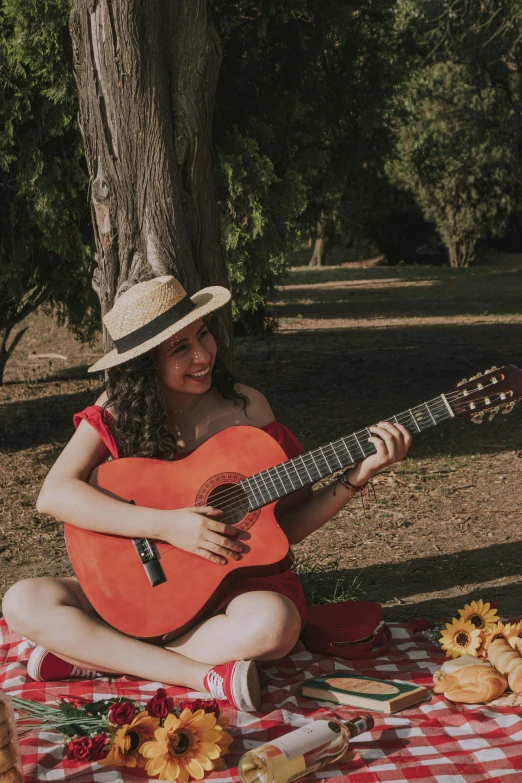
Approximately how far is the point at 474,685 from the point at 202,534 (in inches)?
41.5

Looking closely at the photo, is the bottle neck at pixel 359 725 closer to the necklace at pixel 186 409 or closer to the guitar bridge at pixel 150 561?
the guitar bridge at pixel 150 561

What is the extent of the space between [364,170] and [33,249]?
3033 mm

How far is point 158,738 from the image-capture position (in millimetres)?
2662

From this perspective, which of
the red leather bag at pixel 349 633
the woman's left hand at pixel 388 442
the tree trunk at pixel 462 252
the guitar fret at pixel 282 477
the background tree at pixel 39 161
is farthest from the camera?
the tree trunk at pixel 462 252

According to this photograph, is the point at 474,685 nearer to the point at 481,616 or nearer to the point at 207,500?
the point at 481,616

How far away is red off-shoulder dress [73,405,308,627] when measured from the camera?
3299 mm

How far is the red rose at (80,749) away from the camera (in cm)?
272

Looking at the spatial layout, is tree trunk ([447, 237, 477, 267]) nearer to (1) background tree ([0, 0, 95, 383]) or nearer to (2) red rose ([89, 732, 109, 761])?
(1) background tree ([0, 0, 95, 383])

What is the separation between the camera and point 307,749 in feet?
8.55

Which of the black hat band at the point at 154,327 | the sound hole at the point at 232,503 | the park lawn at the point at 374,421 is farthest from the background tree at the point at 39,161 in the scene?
the sound hole at the point at 232,503

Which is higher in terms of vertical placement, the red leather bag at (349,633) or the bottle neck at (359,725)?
the bottle neck at (359,725)

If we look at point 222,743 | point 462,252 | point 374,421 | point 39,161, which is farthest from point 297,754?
point 462,252

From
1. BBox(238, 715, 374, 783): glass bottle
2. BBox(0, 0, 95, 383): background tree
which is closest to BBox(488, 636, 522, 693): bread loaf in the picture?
BBox(238, 715, 374, 783): glass bottle

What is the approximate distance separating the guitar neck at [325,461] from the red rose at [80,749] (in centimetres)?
97
